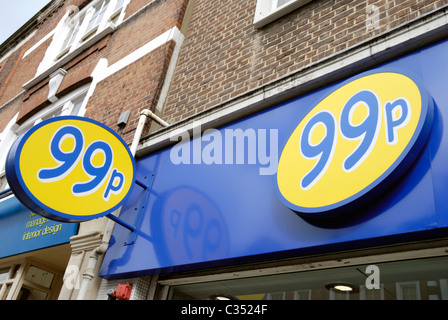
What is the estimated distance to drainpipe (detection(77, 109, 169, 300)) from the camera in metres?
4.84

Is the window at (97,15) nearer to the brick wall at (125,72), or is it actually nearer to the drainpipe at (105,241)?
the brick wall at (125,72)

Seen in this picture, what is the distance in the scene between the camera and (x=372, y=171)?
10.6 ft

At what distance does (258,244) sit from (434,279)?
1.34 metres

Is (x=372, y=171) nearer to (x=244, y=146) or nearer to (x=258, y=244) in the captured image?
(x=258, y=244)

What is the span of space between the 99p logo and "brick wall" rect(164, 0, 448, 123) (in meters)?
1.39

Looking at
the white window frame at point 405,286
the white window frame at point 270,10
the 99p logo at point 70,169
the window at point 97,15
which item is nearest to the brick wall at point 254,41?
the white window frame at point 270,10

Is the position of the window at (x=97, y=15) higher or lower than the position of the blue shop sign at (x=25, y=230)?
higher

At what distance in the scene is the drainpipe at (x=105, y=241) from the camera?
484cm

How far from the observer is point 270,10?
5984 mm

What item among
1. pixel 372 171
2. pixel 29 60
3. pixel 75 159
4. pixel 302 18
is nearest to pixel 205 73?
pixel 302 18

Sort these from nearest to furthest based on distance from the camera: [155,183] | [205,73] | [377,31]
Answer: [377,31], [155,183], [205,73]

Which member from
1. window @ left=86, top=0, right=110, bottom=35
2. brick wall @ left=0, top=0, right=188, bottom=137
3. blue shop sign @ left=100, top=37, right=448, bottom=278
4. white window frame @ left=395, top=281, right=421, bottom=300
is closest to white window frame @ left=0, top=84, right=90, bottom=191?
brick wall @ left=0, top=0, right=188, bottom=137

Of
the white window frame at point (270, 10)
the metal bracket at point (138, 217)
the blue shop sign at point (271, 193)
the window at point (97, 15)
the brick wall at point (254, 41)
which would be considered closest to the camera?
the blue shop sign at point (271, 193)

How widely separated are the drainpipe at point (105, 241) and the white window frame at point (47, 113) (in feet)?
7.42
